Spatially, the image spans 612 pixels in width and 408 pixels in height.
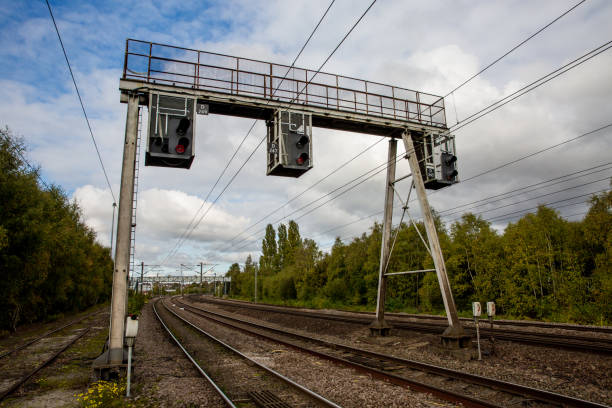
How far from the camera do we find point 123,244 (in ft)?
35.4

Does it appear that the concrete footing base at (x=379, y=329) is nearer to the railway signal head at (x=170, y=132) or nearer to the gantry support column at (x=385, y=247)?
the gantry support column at (x=385, y=247)

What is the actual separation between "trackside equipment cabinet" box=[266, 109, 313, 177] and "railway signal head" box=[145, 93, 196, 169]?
9.05 ft

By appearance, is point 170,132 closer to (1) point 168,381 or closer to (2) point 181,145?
(2) point 181,145

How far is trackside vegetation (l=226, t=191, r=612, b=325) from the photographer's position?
23906mm

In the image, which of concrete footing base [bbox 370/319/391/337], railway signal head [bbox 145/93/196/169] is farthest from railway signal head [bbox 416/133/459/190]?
railway signal head [bbox 145/93/196/169]

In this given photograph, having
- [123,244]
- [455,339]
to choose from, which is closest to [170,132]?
[123,244]

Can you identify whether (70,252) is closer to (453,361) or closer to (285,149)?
(285,149)

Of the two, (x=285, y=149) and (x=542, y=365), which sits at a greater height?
(x=285, y=149)

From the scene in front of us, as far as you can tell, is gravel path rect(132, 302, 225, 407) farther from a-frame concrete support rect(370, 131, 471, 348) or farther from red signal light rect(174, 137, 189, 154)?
a-frame concrete support rect(370, 131, 471, 348)

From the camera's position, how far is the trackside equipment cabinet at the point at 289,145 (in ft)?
41.0

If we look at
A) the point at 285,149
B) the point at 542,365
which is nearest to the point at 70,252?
the point at 285,149

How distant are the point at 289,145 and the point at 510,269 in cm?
2395

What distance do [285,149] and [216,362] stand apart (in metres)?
7.63

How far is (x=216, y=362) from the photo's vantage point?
1246cm
